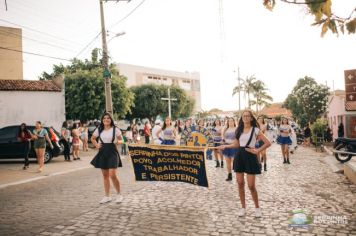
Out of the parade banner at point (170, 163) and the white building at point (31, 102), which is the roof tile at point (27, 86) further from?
the parade banner at point (170, 163)

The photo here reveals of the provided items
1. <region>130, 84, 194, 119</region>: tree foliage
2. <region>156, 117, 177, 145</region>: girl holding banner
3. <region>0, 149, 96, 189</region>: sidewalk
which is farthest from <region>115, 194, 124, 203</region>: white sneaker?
<region>130, 84, 194, 119</region>: tree foliage

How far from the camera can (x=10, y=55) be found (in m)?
34.1

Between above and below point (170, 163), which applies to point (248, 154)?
above

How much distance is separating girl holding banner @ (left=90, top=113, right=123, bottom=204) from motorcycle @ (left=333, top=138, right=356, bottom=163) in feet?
29.7

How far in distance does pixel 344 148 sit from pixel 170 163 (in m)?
8.87

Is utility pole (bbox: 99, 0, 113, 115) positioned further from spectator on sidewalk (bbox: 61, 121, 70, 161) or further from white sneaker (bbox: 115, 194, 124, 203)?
white sneaker (bbox: 115, 194, 124, 203)

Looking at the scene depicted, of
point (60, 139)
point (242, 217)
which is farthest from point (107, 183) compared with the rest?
point (60, 139)

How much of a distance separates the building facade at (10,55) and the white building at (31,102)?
10548 millimetres

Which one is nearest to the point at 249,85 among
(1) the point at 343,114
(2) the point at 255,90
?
(2) the point at 255,90

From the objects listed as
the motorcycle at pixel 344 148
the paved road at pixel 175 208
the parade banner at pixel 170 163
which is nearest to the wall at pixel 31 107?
the paved road at pixel 175 208

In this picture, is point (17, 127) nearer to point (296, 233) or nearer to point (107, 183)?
point (107, 183)

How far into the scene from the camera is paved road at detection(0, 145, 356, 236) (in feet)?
16.8

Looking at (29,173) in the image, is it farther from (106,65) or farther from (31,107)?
(31,107)

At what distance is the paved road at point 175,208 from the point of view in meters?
5.12
